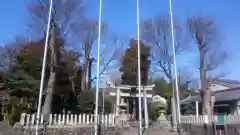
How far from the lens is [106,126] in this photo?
42.8 ft

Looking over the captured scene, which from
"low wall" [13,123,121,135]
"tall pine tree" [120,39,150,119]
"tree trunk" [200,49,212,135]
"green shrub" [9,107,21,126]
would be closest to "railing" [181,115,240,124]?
"tree trunk" [200,49,212,135]

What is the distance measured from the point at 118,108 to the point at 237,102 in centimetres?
1626

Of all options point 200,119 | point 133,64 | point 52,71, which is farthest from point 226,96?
point 52,71

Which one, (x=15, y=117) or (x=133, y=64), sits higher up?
(x=133, y=64)

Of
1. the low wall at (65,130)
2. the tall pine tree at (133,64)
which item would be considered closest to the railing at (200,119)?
the tall pine tree at (133,64)

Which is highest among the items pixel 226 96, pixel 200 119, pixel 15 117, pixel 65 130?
pixel 226 96

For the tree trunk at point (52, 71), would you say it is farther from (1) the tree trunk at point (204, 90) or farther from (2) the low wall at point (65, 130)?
(1) the tree trunk at point (204, 90)

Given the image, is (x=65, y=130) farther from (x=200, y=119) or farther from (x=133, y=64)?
(x=133, y=64)

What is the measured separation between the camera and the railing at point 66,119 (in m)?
11.5

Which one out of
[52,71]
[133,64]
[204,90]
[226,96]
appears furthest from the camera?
[226,96]

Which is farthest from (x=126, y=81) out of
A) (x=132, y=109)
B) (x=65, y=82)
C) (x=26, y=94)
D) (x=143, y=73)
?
(x=26, y=94)

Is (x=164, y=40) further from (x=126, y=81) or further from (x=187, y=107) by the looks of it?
(x=187, y=107)

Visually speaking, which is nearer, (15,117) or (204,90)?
(15,117)

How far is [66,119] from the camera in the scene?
1252 cm
